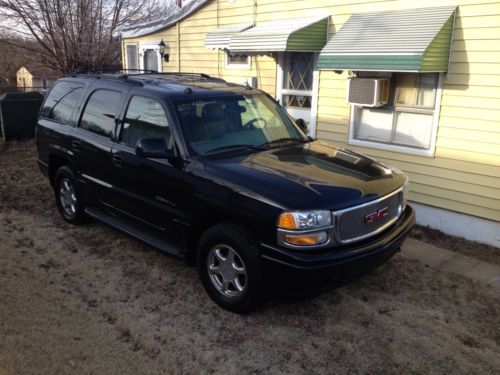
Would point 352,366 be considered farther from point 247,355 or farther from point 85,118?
point 85,118

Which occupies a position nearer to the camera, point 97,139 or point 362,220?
point 362,220

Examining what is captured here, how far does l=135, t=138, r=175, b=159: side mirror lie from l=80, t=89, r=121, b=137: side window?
3.27ft

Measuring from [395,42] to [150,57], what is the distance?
7230 mm

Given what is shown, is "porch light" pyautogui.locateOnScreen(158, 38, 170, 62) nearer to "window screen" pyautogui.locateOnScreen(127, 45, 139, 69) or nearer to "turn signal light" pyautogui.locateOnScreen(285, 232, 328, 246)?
"window screen" pyautogui.locateOnScreen(127, 45, 139, 69)

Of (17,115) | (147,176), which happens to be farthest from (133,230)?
(17,115)

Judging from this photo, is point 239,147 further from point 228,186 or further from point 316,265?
point 316,265

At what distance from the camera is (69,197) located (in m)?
5.86

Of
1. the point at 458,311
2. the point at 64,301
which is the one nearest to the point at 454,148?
the point at 458,311

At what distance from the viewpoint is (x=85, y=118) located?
209 inches

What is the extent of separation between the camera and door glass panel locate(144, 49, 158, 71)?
11305 millimetres

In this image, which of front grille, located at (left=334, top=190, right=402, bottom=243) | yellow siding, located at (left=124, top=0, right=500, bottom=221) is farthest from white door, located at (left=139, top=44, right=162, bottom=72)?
front grille, located at (left=334, top=190, right=402, bottom=243)

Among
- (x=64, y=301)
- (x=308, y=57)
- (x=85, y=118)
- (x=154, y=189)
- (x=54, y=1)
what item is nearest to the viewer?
(x=64, y=301)

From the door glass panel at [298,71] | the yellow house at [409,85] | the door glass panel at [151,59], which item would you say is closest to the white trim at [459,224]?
the yellow house at [409,85]

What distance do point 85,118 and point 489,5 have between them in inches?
191
